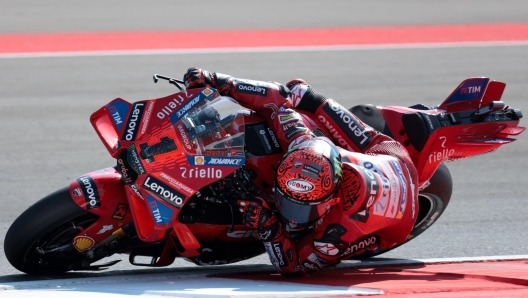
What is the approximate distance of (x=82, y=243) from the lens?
438cm

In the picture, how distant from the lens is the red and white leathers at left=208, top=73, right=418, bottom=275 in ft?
14.4

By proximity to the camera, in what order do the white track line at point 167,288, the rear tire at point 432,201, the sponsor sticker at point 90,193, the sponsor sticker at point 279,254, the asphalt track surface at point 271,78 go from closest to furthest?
the white track line at point 167,288
the sponsor sticker at point 90,193
the sponsor sticker at point 279,254
the rear tire at point 432,201
the asphalt track surface at point 271,78

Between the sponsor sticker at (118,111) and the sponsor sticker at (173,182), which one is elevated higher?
the sponsor sticker at (118,111)

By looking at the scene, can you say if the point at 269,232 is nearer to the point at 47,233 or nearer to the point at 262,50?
the point at 47,233

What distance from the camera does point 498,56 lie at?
38.3 feet

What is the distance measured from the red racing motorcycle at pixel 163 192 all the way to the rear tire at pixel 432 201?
860 millimetres

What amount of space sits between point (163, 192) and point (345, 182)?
105 cm

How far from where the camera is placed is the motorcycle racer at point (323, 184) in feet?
13.6

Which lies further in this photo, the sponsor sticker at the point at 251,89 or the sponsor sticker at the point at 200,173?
the sponsor sticker at the point at 251,89

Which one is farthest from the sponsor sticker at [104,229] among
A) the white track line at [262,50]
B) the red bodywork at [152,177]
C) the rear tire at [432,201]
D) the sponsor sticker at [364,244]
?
the white track line at [262,50]

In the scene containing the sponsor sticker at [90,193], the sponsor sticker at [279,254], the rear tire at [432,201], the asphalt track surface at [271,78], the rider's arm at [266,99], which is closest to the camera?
the sponsor sticker at [90,193]

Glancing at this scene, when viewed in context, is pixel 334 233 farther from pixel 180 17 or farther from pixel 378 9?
pixel 378 9

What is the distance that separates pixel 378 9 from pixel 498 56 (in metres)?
3.71

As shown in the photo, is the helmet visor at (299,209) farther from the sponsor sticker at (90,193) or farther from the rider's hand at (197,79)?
the sponsor sticker at (90,193)
